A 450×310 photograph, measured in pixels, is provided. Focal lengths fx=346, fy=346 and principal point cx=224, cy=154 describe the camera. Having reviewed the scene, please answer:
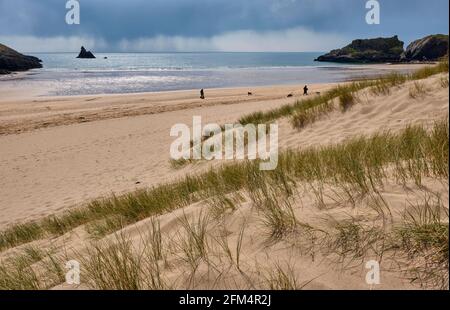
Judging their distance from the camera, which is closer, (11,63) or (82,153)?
(82,153)

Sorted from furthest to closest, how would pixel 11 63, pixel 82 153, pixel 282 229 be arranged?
pixel 11 63, pixel 82 153, pixel 282 229

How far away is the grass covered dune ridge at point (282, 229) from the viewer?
2.40 m

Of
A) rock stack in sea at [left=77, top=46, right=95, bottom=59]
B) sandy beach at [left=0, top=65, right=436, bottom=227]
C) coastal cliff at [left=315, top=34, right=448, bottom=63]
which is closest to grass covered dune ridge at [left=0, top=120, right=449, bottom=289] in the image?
sandy beach at [left=0, top=65, right=436, bottom=227]

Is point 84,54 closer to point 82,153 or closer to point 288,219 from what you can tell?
point 82,153

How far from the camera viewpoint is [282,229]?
2914 mm

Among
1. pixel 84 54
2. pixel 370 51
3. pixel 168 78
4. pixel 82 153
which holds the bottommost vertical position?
pixel 82 153

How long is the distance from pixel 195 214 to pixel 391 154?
2544mm

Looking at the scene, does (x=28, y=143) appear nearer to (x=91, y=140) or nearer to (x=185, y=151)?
(x=91, y=140)

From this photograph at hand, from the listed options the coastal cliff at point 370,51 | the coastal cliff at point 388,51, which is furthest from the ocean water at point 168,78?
the coastal cliff at point 370,51

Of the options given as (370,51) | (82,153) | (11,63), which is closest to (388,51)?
(370,51)

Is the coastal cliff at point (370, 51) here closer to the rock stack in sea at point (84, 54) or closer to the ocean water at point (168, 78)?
the ocean water at point (168, 78)

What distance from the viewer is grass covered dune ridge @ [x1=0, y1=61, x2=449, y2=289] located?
7.88 feet

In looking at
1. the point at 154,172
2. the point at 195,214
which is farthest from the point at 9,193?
the point at 195,214
